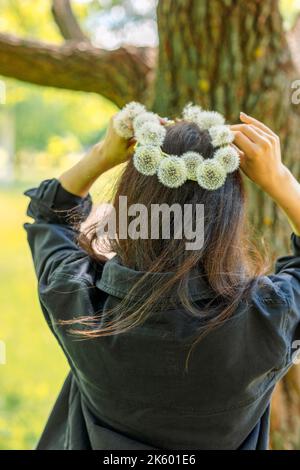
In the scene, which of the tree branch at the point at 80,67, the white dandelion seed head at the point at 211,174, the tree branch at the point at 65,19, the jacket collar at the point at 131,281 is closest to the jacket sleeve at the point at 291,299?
the jacket collar at the point at 131,281

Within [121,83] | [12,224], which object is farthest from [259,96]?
[12,224]

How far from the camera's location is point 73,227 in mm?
1712

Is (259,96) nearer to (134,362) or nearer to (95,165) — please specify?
(95,165)

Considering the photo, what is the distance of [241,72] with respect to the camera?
2.20 m

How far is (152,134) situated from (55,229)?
0.44 m

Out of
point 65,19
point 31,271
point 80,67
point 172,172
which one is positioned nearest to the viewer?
point 172,172

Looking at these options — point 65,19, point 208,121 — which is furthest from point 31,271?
point 208,121

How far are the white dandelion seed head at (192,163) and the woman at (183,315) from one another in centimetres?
2

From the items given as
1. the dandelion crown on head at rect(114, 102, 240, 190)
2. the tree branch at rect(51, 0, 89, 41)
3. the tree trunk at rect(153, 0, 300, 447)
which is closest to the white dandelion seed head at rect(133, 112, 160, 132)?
the dandelion crown on head at rect(114, 102, 240, 190)

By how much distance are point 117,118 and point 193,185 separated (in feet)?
1.11

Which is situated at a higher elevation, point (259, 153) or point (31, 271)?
point (259, 153)

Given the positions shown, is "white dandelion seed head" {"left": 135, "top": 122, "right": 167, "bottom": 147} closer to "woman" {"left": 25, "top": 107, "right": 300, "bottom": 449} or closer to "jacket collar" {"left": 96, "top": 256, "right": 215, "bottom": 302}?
"woman" {"left": 25, "top": 107, "right": 300, "bottom": 449}

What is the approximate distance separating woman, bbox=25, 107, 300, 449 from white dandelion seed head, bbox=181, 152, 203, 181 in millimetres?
24

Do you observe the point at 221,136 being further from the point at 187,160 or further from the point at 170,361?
the point at 170,361
